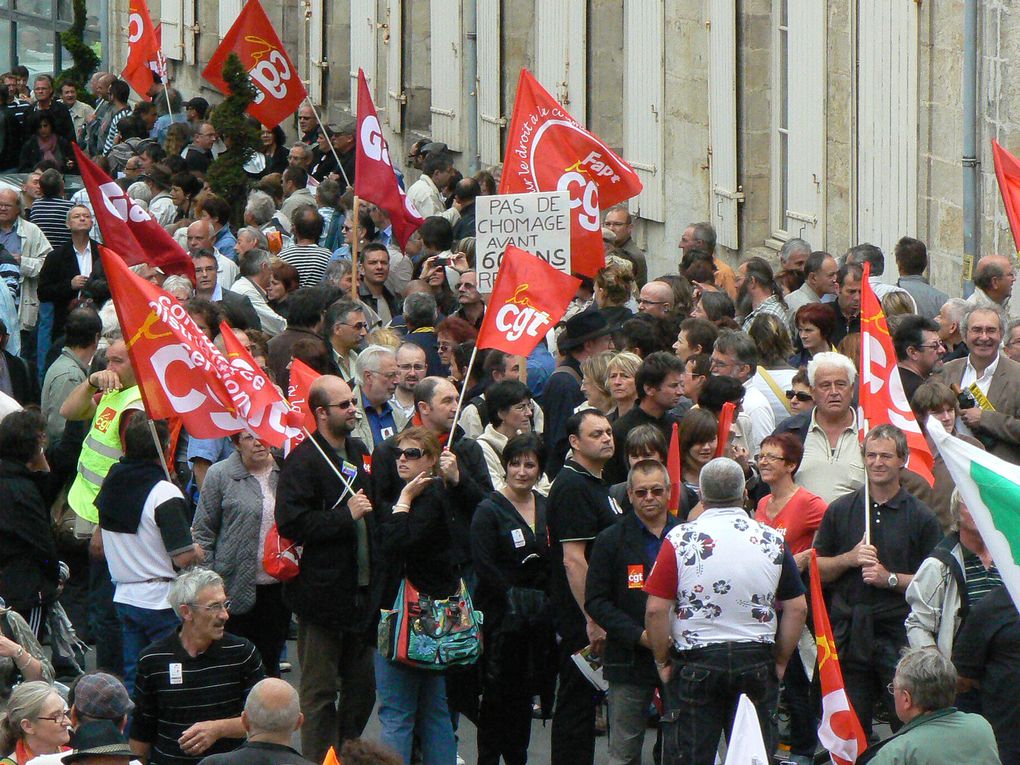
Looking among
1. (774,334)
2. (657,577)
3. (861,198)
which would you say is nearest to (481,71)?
(861,198)

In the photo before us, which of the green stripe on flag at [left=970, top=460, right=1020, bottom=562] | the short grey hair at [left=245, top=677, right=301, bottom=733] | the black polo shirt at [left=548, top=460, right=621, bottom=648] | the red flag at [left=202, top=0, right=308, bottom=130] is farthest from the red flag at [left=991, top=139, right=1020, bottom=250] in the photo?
the red flag at [left=202, top=0, right=308, bottom=130]

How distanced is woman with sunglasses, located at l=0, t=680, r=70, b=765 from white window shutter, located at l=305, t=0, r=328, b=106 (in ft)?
71.3

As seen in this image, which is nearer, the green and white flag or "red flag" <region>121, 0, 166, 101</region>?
the green and white flag

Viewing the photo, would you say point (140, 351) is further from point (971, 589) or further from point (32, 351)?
point (32, 351)

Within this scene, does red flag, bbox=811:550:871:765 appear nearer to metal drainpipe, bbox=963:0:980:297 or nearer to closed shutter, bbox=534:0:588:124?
metal drainpipe, bbox=963:0:980:297

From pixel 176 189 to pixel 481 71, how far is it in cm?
602

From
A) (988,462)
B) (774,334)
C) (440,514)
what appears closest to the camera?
(988,462)

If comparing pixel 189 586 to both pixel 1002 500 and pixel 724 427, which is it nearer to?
pixel 724 427

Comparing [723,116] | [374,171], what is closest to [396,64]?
[723,116]

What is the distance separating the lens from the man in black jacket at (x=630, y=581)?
8.22 meters

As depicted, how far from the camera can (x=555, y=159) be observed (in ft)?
42.9

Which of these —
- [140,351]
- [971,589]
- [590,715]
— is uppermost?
[140,351]

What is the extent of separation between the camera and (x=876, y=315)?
9.16 m

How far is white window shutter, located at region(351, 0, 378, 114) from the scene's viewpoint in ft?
86.6
